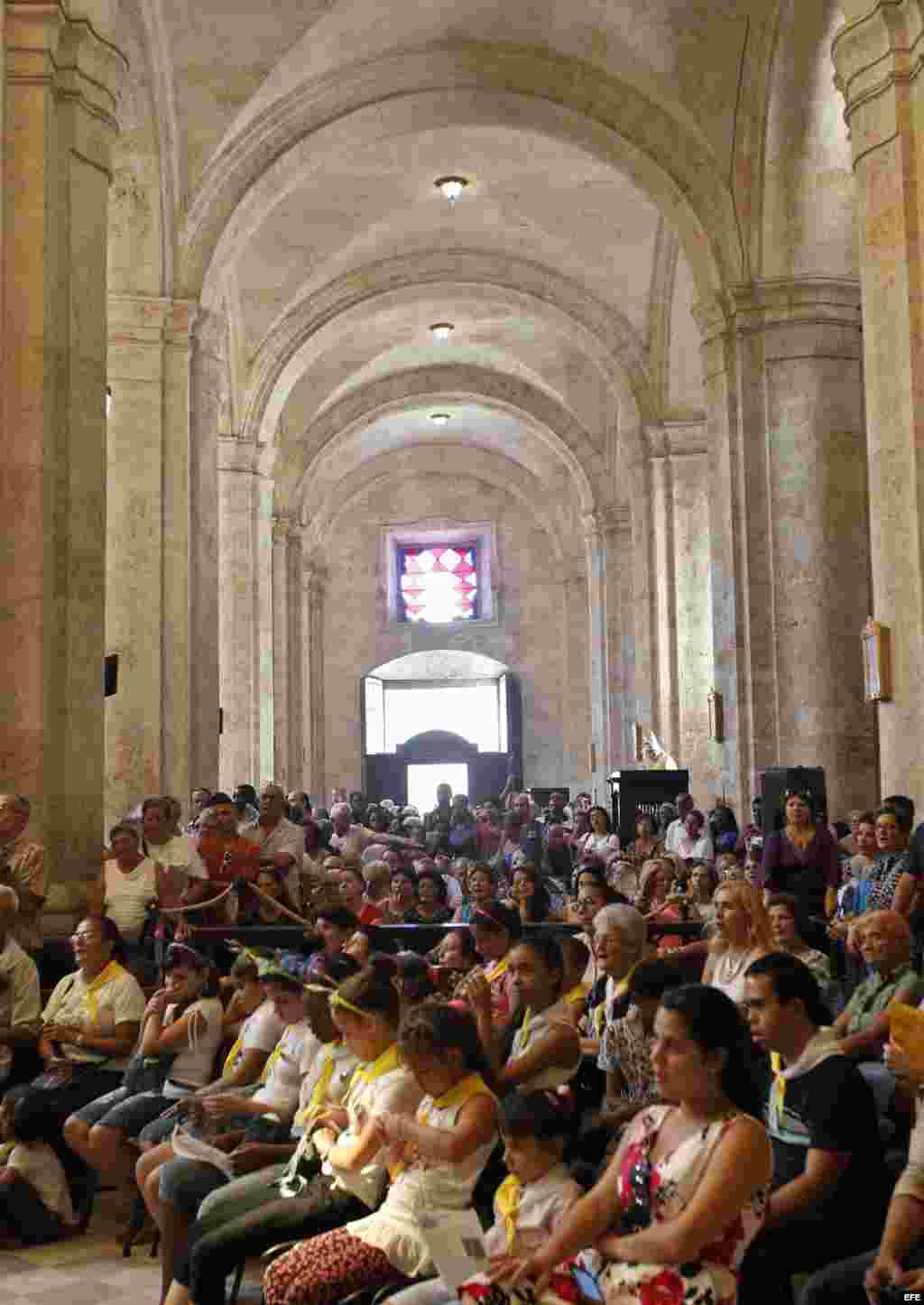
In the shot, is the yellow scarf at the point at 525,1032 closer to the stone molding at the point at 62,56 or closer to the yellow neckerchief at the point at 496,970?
the yellow neckerchief at the point at 496,970

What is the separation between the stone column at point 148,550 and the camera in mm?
14289

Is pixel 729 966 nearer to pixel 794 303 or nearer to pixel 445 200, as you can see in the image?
pixel 794 303

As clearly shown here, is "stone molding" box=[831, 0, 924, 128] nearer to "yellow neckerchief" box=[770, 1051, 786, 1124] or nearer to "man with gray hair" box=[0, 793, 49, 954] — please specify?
"man with gray hair" box=[0, 793, 49, 954]

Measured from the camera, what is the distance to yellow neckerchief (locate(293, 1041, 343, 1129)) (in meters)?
5.31

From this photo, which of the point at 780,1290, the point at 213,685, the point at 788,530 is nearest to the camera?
the point at 780,1290

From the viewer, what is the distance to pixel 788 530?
1434 cm

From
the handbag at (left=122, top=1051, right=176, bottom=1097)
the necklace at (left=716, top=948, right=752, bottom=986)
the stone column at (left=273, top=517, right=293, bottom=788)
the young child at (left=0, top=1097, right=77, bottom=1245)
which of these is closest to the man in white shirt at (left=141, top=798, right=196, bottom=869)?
the handbag at (left=122, top=1051, right=176, bottom=1097)

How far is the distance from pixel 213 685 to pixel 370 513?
2064 cm

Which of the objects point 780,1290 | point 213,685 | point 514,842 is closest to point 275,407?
point 213,685

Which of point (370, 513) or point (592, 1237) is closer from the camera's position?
point (592, 1237)

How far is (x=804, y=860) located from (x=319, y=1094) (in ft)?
13.8

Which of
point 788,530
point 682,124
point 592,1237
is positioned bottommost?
point 592,1237

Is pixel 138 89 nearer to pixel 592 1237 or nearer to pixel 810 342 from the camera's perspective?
pixel 810 342

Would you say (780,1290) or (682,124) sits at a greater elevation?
(682,124)
